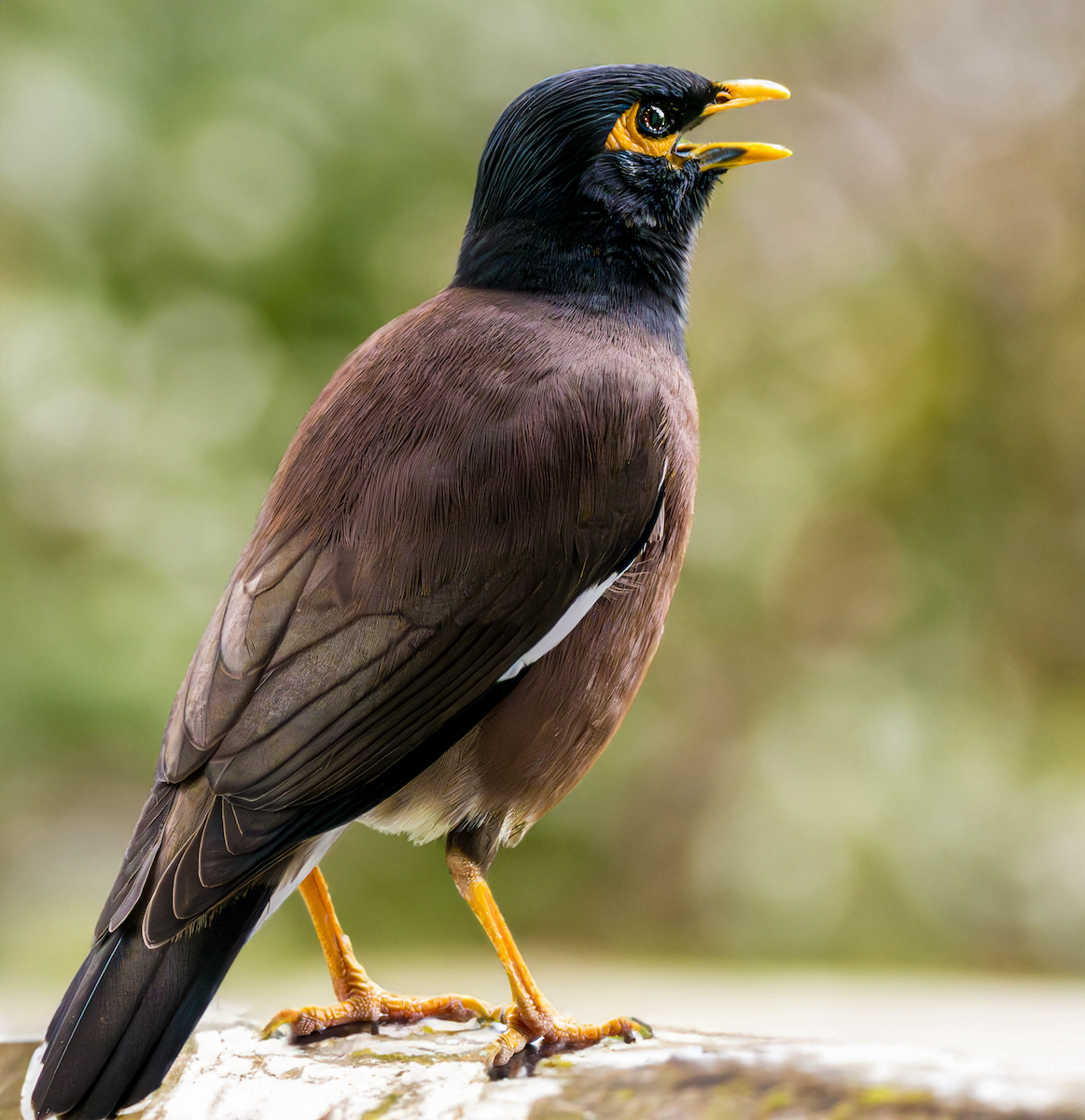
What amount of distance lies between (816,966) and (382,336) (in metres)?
4.42

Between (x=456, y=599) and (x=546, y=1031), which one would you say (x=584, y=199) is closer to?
(x=456, y=599)

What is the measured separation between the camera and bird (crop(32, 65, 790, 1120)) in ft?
7.23

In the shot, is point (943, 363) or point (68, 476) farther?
point (943, 363)

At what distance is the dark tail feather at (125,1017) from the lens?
207cm

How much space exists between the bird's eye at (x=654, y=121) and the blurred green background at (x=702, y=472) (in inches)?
127

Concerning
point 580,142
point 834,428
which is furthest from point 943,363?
point 580,142

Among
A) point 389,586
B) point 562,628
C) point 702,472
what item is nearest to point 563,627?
point 562,628

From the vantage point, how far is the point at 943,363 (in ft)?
23.1

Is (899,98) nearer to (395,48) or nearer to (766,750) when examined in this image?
(395,48)

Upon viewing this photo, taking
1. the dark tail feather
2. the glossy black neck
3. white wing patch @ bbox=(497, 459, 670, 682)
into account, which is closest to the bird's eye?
the glossy black neck

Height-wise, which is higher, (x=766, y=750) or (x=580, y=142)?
(x=580, y=142)

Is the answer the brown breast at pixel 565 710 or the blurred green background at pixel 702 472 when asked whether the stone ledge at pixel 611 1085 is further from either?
the blurred green background at pixel 702 472

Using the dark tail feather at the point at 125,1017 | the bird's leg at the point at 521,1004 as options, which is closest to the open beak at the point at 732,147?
the bird's leg at the point at 521,1004

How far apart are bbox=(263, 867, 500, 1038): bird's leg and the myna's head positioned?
1.34m
